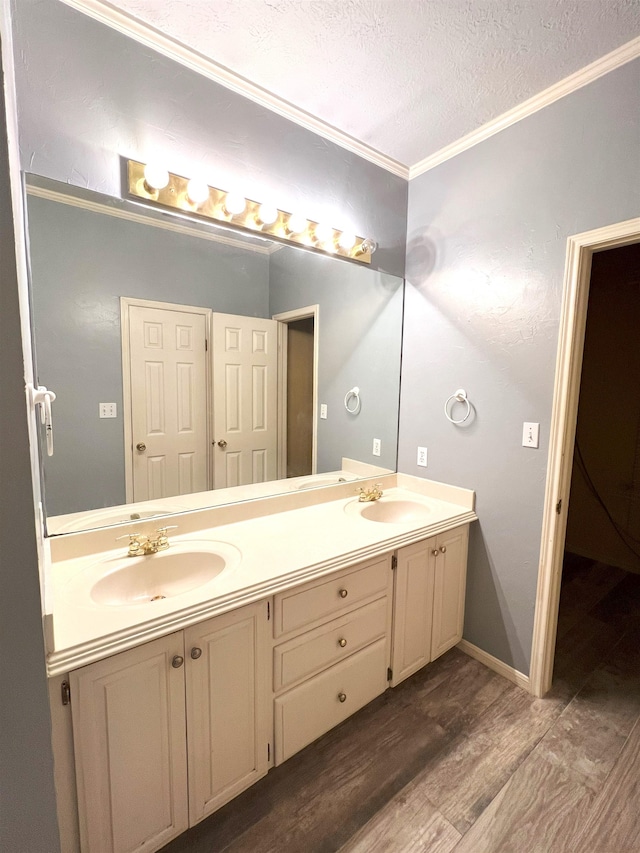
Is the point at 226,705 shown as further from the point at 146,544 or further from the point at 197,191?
the point at 197,191

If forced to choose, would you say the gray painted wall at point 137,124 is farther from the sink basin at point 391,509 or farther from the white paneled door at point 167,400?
the sink basin at point 391,509

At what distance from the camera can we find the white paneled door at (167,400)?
1443 millimetres

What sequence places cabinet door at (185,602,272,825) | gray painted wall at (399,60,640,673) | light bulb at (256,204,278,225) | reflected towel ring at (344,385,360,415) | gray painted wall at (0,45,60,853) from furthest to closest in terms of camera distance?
reflected towel ring at (344,385,360,415)
light bulb at (256,204,278,225)
gray painted wall at (399,60,640,673)
cabinet door at (185,602,272,825)
gray painted wall at (0,45,60,853)

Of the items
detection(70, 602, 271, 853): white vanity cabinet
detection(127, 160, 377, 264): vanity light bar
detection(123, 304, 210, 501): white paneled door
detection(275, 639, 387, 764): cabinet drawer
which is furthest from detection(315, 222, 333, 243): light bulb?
detection(275, 639, 387, 764): cabinet drawer

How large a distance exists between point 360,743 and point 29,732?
4.18 ft

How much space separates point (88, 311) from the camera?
1.32 meters

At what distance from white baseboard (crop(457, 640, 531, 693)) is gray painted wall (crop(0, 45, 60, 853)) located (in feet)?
6.05

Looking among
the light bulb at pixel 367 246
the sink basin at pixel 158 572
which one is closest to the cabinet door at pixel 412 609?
the sink basin at pixel 158 572

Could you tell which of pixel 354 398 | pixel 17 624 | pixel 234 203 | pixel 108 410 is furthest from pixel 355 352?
pixel 17 624

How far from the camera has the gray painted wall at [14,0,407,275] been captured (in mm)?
1145

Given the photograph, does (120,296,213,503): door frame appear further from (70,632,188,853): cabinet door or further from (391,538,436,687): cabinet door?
Result: (391,538,436,687): cabinet door

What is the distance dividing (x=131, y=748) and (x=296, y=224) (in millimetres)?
1896

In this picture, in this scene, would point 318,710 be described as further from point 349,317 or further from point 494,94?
point 494,94

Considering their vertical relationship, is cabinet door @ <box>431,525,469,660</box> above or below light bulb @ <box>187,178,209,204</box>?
below
